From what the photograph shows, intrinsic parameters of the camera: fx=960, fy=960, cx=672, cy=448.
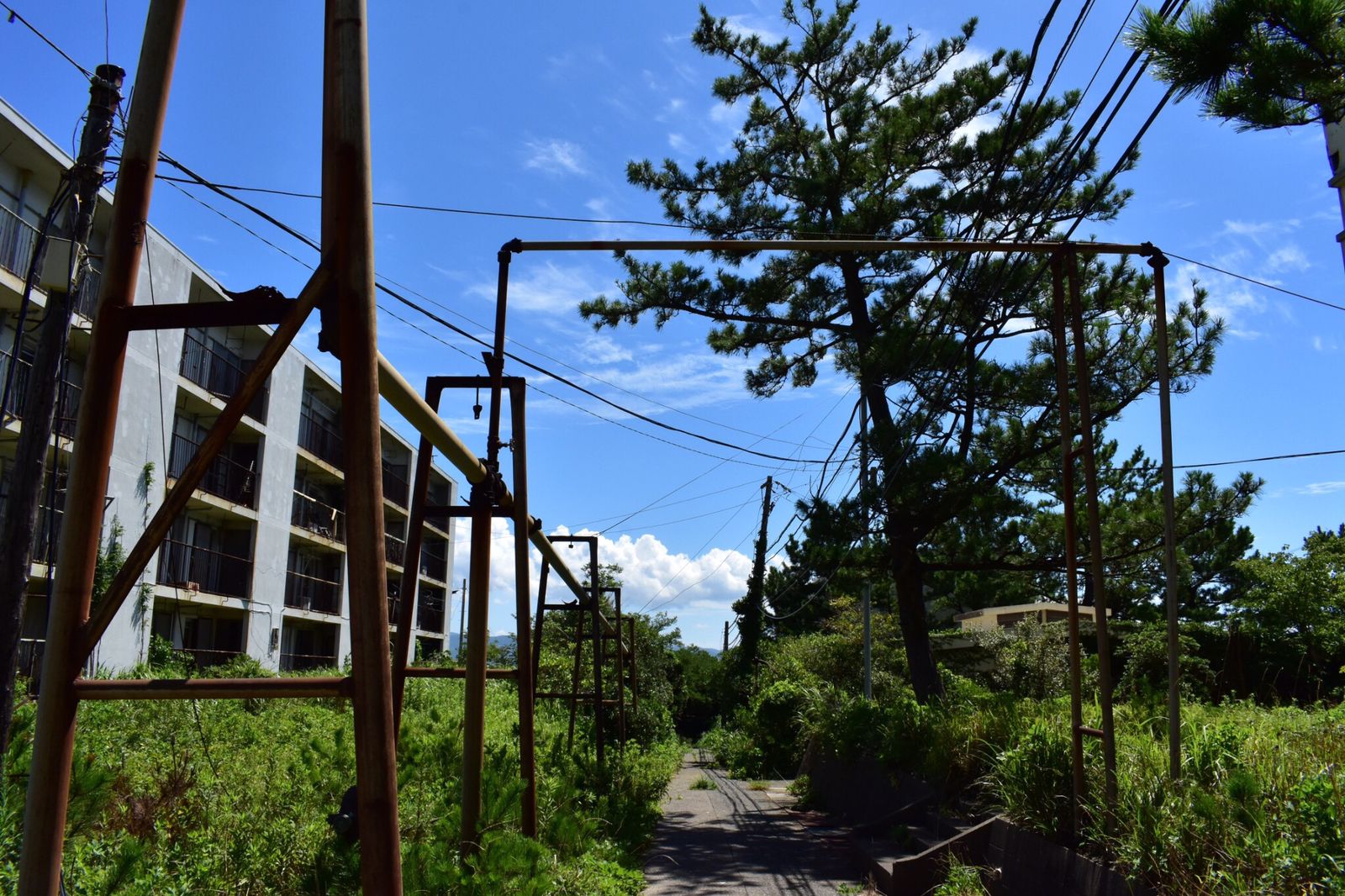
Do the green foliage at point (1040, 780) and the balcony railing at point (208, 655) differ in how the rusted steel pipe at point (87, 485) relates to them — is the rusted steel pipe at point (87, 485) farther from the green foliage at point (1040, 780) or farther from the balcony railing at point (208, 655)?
the balcony railing at point (208, 655)

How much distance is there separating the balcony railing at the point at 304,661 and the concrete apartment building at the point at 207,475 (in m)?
0.06

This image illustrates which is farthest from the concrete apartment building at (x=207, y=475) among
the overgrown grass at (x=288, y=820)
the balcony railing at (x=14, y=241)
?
the overgrown grass at (x=288, y=820)

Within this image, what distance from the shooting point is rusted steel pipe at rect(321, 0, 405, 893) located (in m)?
2.69

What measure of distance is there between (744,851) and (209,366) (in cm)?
1909

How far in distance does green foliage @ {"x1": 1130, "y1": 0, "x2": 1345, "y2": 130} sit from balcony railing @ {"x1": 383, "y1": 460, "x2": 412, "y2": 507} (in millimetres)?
34400

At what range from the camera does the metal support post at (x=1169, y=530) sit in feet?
20.9

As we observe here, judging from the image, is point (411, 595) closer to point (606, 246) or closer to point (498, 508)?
point (498, 508)

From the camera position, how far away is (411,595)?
5820 millimetres

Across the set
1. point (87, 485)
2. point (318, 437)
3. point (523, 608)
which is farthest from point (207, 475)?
point (87, 485)

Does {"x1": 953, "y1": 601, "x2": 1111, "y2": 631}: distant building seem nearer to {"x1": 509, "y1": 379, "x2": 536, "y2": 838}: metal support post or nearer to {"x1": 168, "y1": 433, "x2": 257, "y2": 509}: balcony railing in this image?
{"x1": 509, "y1": 379, "x2": 536, "y2": 838}: metal support post

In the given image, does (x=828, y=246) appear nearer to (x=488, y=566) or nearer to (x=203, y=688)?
(x=488, y=566)

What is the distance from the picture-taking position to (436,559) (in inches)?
1775

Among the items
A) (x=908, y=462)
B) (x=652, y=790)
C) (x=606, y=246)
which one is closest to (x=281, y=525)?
(x=652, y=790)

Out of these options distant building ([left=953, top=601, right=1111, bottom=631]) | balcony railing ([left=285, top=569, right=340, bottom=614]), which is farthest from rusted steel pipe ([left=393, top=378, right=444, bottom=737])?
balcony railing ([left=285, top=569, right=340, bottom=614])
